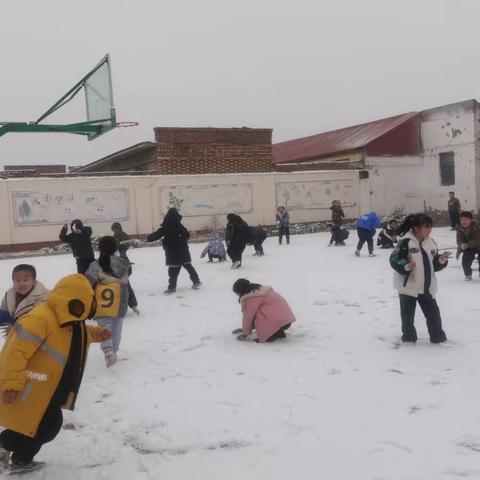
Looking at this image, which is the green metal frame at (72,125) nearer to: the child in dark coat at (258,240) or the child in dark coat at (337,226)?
the child in dark coat at (258,240)

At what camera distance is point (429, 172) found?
2745 cm

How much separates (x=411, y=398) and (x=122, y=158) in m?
25.6

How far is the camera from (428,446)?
3689mm

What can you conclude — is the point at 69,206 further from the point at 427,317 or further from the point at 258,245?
the point at 427,317

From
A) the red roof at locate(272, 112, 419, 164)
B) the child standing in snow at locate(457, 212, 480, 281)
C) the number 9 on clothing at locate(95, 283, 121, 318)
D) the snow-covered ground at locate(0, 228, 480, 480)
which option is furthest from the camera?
the red roof at locate(272, 112, 419, 164)

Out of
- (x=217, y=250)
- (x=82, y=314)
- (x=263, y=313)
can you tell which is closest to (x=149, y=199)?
(x=217, y=250)

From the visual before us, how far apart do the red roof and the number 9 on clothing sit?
886 inches

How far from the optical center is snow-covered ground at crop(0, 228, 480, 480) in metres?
3.58

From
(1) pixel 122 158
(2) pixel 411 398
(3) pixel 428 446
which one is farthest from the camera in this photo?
(1) pixel 122 158

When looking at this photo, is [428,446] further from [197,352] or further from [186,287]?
[186,287]

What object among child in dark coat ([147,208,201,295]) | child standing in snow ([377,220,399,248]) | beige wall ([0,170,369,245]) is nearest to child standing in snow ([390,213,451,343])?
child in dark coat ([147,208,201,295])

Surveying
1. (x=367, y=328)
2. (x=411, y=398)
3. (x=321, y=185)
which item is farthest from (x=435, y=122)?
(x=411, y=398)

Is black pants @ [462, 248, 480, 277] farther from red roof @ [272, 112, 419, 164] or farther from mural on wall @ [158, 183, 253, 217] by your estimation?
red roof @ [272, 112, 419, 164]

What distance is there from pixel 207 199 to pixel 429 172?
1149cm
